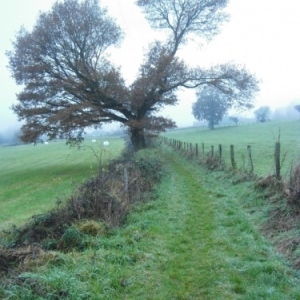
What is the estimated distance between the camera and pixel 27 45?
86.9 feet

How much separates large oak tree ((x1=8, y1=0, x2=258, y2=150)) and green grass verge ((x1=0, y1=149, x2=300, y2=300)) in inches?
751

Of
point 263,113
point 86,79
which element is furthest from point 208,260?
point 263,113

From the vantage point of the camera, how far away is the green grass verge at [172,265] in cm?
479

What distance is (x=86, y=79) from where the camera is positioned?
2741cm

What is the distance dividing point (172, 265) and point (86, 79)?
23935mm

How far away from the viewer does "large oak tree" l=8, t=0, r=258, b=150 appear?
87.1 ft

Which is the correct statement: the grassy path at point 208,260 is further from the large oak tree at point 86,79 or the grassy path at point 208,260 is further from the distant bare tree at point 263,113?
the distant bare tree at point 263,113

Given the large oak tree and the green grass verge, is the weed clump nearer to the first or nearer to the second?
the green grass verge

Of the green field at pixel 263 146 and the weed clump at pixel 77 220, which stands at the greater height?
the weed clump at pixel 77 220

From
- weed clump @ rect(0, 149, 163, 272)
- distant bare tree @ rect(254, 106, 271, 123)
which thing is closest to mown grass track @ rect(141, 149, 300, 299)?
weed clump @ rect(0, 149, 163, 272)

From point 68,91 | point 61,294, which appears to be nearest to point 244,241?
point 61,294

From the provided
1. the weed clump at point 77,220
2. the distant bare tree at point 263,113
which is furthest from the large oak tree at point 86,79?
the distant bare tree at point 263,113

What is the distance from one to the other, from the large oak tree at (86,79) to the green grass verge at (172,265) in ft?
62.6

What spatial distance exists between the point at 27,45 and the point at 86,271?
25769mm
